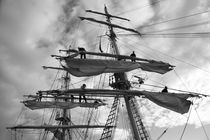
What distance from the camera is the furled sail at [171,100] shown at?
44.3 ft

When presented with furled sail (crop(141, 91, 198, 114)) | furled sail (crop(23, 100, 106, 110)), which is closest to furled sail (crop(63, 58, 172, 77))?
furled sail (crop(141, 91, 198, 114))

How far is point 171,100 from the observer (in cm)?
1363

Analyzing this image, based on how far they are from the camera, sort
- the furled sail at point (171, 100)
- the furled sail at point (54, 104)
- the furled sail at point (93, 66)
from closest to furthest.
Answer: the furled sail at point (171, 100) → the furled sail at point (93, 66) → the furled sail at point (54, 104)

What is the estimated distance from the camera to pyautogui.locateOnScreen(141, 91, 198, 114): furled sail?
13492 mm

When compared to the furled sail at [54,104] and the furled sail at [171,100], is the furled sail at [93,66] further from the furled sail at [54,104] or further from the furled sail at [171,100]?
the furled sail at [54,104]

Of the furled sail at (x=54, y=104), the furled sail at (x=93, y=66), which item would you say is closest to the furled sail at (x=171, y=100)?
the furled sail at (x=93, y=66)

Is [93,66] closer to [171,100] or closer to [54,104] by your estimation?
[171,100]

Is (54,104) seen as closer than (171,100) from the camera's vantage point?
No

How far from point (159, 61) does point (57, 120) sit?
1943 cm

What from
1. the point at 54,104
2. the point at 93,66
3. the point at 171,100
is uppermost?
the point at 93,66

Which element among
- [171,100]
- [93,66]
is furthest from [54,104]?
[171,100]

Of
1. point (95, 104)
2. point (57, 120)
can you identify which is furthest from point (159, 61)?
point (57, 120)

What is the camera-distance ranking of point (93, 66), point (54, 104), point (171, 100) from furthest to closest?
point (54, 104) < point (93, 66) < point (171, 100)

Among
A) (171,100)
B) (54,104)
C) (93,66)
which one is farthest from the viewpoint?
(54,104)
